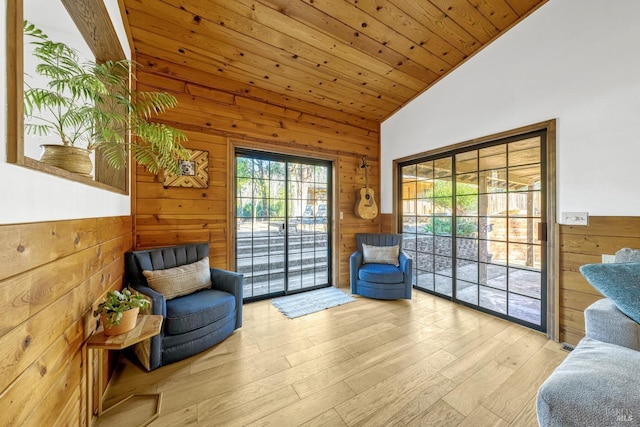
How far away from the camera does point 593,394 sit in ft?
3.10

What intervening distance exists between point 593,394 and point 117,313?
2242 mm

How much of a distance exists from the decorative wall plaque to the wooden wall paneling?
3615 millimetres

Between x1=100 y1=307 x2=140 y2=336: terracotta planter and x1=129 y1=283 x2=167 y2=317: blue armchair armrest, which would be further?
x1=129 y1=283 x2=167 y2=317: blue armchair armrest

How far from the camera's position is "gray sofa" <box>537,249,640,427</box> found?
2.93 feet

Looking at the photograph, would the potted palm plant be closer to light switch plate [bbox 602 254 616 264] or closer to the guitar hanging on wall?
the guitar hanging on wall

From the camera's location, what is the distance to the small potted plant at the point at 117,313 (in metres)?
1.38

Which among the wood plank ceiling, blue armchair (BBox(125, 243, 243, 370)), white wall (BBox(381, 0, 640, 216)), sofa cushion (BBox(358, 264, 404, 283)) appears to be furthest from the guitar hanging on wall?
blue armchair (BBox(125, 243, 243, 370))

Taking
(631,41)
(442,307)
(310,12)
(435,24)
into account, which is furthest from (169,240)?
(631,41)

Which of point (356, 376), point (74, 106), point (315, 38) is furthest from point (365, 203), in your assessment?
point (74, 106)

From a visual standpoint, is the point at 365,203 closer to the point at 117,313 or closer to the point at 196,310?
the point at 196,310

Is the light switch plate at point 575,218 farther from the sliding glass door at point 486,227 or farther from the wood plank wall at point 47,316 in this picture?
the wood plank wall at point 47,316

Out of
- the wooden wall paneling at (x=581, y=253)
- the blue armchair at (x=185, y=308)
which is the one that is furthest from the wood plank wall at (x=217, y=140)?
the wooden wall paneling at (x=581, y=253)

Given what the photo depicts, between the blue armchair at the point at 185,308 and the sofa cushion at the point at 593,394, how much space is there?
6.94 feet

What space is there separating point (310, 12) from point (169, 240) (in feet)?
8.65
